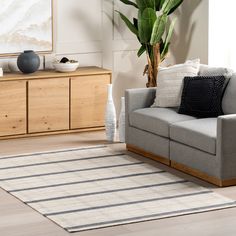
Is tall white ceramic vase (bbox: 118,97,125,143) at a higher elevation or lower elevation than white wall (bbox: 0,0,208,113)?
lower

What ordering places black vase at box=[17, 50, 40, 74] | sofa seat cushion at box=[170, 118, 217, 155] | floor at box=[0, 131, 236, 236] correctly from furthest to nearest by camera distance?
black vase at box=[17, 50, 40, 74]
sofa seat cushion at box=[170, 118, 217, 155]
floor at box=[0, 131, 236, 236]

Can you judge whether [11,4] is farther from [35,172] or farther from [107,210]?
[107,210]

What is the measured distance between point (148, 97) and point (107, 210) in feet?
6.38

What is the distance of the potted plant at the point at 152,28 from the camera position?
26.1ft

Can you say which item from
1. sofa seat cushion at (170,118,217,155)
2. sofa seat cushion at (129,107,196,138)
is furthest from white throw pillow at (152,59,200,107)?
sofa seat cushion at (170,118,217,155)

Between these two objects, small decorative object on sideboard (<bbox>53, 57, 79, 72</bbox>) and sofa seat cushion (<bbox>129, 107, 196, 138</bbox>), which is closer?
sofa seat cushion (<bbox>129, 107, 196, 138</bbox>)

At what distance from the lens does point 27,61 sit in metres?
7.80

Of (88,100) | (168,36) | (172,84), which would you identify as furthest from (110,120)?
(168,36)

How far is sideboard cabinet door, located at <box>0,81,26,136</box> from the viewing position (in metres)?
7.64

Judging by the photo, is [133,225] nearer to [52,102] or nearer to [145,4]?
[52,102]

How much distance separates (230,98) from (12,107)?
2.12 m

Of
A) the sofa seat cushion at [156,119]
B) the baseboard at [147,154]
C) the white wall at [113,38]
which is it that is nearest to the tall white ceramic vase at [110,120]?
the baseboard at [147,154]

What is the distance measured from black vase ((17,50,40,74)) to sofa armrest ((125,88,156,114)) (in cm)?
110

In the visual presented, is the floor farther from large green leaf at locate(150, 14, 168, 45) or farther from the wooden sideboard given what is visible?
large green leaf at locate(150, 14, 168, 45)
